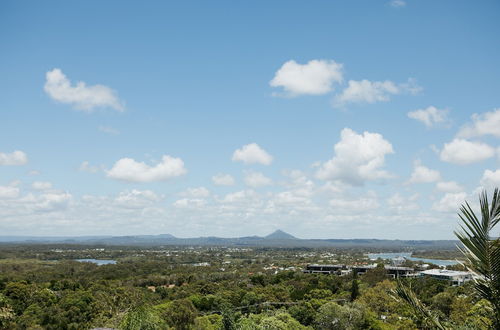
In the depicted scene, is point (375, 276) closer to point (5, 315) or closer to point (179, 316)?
point (179, 316)

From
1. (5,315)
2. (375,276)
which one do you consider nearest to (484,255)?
(5,315)

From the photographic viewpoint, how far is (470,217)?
5090 millimetres

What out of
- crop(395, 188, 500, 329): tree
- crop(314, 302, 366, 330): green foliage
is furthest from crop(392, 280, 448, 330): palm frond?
crop(314, 302, 366, 330): green foliage

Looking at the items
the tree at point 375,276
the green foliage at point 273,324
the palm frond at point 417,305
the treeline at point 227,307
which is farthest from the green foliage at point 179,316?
the tree at point 375,276

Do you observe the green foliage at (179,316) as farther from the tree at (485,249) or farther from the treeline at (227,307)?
the tree at (485,249)

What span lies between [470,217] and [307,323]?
50524mm

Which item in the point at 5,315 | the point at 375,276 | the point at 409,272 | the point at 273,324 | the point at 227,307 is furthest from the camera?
the point at 409,272

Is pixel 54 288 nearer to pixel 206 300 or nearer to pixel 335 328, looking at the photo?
pixel 206 300

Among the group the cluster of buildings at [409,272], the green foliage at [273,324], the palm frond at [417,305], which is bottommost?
the cluster of buildings at [409,272]

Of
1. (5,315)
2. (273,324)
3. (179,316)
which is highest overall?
(5,315)

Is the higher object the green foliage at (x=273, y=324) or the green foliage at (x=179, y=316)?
the green foliage at (x=273, y=324)

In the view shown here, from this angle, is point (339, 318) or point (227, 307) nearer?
point (339, 318)

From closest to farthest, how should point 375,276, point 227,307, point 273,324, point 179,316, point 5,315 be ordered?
point 5,315 < point 273,324 < point 179,316 < point 227,307 < point 375,276

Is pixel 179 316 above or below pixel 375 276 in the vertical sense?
above
